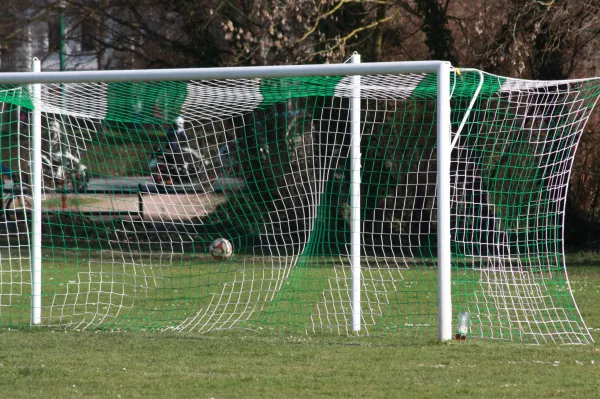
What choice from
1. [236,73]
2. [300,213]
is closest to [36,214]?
[236,73]

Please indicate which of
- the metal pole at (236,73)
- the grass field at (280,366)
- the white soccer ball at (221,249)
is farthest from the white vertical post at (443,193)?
the white soccer ball at (221,249)

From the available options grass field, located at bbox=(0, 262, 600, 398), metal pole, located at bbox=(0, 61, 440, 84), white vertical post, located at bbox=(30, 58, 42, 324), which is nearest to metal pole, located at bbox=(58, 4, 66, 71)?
white vertical post, located at bbox=(30, 58, 42, 324)

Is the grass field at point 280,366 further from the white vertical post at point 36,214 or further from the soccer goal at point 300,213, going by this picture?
the white vertical post at point 36,214

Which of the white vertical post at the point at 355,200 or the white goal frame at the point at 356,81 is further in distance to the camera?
the white vertical post at the point at 355,200

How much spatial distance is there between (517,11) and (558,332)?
28.6 ft

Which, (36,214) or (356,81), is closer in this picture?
(356,81)

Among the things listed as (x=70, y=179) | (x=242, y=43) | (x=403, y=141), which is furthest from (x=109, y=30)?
(x=403, y=141)

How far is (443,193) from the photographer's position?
23.0 feet

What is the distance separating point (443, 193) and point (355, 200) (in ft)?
3.84

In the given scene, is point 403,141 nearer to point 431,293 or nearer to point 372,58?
point 372,58

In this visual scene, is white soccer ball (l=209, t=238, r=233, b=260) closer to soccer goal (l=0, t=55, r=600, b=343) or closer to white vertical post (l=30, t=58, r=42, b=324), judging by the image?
soccer goal (l=0, t=55, r=600, b=343)

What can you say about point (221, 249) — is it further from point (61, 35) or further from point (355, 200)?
point (61, 35)

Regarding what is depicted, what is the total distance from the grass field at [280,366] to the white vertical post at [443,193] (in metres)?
0.43

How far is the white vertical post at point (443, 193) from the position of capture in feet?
23.0
